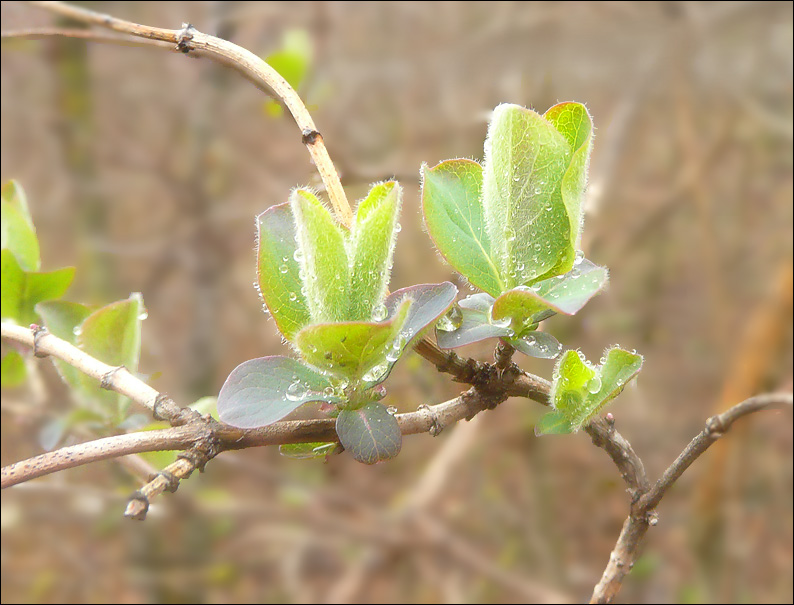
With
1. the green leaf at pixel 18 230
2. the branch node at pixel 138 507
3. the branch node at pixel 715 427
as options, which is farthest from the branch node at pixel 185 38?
the branch node at pixel 715 427

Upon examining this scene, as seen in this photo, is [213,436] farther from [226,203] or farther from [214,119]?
[226,203]

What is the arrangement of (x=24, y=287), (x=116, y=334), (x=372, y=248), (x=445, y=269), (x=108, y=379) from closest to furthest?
(x=372, y=248) < (x=108, y=379) < (x=116, y=334) < (x=24, y=287) < (x=445, y=269)

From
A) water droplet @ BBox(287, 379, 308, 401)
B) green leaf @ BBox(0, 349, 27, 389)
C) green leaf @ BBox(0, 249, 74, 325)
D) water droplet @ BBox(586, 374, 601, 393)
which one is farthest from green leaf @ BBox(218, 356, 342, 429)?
green leaf @ BBox(0, 349, 27, 389)

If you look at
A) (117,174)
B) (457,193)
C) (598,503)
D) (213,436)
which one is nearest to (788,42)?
(598,503)

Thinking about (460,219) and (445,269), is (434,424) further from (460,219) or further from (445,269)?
(445,269)

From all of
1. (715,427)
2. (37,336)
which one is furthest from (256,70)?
(715,427)
